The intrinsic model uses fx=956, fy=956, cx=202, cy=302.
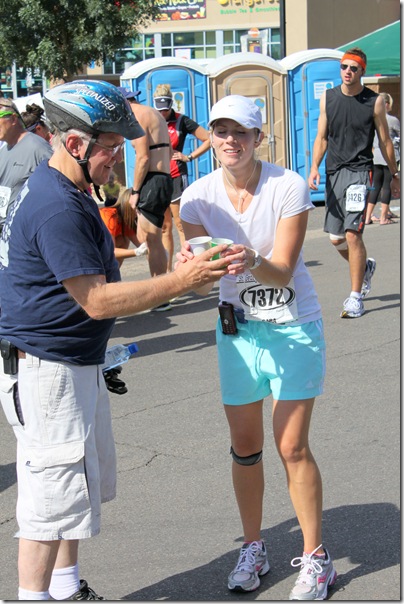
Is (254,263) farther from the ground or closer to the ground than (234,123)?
closer to the ground

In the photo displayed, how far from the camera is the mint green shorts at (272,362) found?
3717 mm

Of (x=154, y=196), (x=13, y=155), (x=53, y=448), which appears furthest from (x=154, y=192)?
(x=53, y=448)

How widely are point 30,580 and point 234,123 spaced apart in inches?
71.9

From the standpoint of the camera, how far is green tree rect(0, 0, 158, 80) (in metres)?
21.1

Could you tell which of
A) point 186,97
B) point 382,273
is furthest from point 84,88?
point 186,97

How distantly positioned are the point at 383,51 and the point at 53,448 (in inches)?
785

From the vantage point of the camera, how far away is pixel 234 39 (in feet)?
135

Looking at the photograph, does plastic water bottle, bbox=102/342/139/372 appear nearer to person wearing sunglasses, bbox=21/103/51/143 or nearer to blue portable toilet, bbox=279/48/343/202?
person wearing sunglasses, bbox=21/103/51/143

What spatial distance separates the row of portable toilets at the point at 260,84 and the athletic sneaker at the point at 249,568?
1344 cm

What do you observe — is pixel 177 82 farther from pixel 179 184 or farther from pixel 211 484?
pixel 211 484

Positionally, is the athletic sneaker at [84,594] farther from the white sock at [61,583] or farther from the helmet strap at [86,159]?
the helmet strap at [86,159]

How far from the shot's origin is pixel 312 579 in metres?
3.70

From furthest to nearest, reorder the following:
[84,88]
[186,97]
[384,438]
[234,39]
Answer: [234,39], [186,97], [384,438], [84,88]

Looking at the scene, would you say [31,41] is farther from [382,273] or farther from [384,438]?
[384,438]
